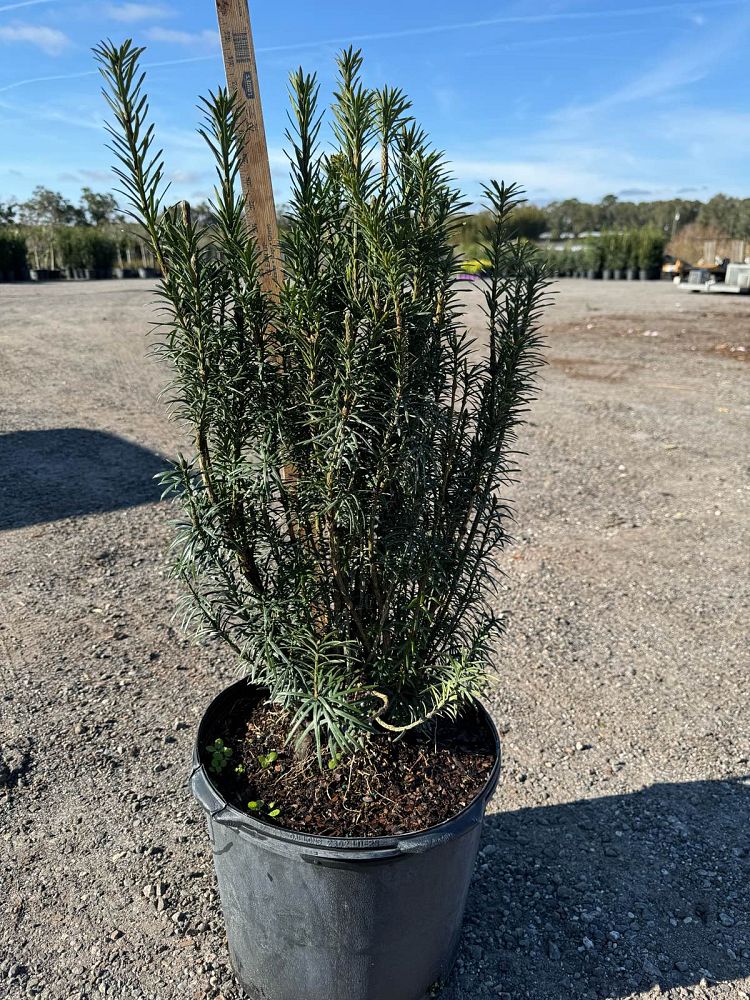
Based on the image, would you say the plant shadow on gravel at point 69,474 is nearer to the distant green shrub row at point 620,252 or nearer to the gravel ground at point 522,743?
the gravel ground at point 522,743

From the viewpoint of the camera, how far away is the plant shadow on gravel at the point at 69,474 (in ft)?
17.0

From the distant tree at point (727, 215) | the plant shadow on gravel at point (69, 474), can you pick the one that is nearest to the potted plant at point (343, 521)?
the plant shadow on gravel at point (69, 474)

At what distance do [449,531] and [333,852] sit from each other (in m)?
0.80

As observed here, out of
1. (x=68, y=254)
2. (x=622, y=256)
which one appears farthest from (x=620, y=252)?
(x=68, y=254)

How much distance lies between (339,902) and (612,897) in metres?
1.14

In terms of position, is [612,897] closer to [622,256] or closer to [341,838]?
[341,838]

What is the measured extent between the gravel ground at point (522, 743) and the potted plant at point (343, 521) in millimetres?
420

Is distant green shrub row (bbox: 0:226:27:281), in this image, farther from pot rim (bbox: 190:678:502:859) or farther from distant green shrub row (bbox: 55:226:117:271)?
pot rim (bbox: 190:678:502:859)

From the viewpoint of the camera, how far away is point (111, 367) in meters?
10.3

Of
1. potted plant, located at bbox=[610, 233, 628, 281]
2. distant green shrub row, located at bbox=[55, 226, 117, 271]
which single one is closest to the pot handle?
distant green shrub row, located at bbox=[55, 226, 117, 271]

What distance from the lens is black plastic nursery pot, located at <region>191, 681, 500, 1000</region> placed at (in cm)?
158

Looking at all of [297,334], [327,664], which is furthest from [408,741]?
[297,334]

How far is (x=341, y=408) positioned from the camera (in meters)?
1.50

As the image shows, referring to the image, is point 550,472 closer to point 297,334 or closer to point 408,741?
point 408,741
